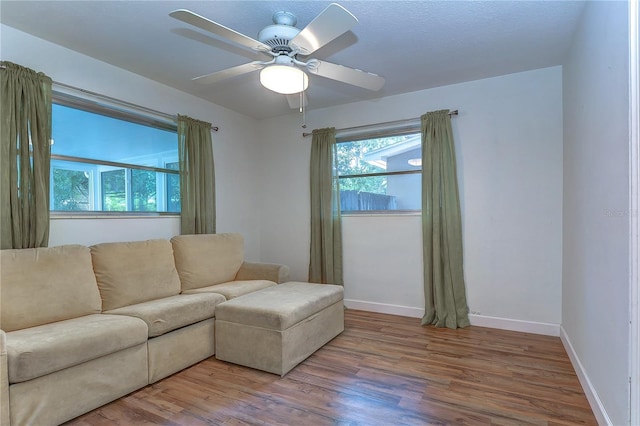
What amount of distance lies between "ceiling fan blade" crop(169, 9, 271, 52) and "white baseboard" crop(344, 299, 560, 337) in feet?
9.85

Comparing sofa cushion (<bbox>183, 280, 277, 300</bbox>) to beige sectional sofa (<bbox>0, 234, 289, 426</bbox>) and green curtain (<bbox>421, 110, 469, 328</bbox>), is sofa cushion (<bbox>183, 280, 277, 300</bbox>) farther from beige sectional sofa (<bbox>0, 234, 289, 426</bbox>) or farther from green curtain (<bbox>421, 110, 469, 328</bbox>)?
green curtain (<bbox>421, 110, 469, 328</bbox>)

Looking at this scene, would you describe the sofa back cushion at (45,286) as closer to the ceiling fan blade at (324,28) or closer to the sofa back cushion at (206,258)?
the sofa back cushion at (206,258)

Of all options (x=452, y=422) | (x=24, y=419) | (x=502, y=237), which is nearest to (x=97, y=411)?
(x=24, y=419)

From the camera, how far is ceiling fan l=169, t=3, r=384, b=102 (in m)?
1.72

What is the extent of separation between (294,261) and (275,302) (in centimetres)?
187

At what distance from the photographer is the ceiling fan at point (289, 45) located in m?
1.72

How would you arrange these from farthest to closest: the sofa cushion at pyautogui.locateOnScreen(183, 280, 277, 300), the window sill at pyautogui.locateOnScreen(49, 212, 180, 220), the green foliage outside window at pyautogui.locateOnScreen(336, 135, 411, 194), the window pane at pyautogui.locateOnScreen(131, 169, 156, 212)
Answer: the green foliage outside window at pyautogui.locateOnScreen(336, 135, 411, 194)
the window pane at pyautogui.locateOnScreen(131, 169, 156, 212)
the sofa cushion at pyautogui.locateOnScreen(183, 280, 277, 300)
the window sill at pyautogui.locateOnScreen(49, 212, 180, 220)

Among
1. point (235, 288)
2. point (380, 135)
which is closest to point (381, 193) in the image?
point (380, 135)

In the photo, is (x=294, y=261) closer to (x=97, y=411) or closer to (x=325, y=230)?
(x=325, y=230)

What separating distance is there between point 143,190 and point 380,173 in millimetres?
2580

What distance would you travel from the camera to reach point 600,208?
1.84m

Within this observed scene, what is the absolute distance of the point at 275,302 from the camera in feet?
8.62

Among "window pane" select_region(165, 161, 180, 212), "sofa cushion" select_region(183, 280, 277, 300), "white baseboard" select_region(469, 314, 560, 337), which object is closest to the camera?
"sofa cushion" select_region(183, 280, 277, 300)

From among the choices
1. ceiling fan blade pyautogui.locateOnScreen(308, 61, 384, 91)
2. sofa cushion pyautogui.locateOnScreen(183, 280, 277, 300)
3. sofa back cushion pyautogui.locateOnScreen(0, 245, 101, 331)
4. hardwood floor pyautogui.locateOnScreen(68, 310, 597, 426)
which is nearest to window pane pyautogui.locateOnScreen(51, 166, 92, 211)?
sofa back cushion pyautogui.locateOnScreen(0, 245, 101, 331)
